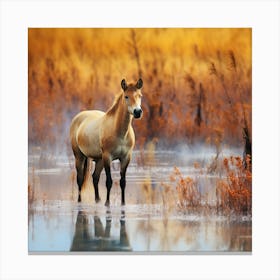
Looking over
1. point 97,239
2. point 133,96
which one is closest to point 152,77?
point 133,96

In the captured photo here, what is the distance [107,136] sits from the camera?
987 cm

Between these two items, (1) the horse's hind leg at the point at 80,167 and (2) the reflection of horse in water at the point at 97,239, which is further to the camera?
(1) the horse's hind leg at the point at 80,167

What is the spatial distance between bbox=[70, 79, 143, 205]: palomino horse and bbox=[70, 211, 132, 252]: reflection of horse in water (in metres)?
0.28

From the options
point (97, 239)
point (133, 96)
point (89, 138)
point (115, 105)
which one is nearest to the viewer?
point (97, 239)

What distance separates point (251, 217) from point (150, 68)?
75.4 inches

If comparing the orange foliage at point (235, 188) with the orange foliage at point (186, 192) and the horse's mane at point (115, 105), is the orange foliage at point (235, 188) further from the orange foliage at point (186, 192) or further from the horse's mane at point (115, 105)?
the horse's mane at point (115, 105)

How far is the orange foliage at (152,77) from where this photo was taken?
31.9 feet

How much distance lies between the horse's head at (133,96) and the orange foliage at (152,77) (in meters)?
0.08

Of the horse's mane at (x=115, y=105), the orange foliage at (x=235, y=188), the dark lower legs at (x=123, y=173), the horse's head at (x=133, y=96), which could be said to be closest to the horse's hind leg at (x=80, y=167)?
the dark lower legs at (x=123, y=173)

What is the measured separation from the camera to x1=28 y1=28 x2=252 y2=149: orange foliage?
383 inches

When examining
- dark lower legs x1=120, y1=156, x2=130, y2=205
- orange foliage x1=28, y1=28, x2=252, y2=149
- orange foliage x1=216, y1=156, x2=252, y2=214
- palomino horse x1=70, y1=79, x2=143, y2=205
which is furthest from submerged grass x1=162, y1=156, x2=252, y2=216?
palomino horse x1=70, y1=79, x2=143, y2=205

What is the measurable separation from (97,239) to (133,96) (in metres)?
1.56

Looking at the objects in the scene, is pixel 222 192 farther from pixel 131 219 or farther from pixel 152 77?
pixel 152 77
